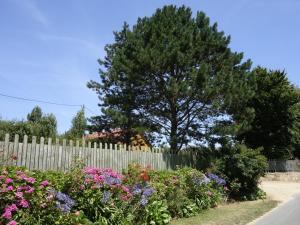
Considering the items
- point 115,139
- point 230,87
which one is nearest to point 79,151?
point 230,87

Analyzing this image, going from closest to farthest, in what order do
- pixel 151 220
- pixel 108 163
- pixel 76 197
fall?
pixel 76 197
pixel 151 220
pixel 108 163

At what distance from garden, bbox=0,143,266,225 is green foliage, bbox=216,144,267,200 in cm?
424

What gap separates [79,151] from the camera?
13.3 m

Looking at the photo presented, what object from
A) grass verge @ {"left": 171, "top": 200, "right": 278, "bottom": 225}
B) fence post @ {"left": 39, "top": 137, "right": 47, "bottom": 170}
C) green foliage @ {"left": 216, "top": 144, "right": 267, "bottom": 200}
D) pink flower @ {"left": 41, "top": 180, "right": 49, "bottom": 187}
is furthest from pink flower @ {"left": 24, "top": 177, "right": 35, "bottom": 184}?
green foliage @ {"left": 216, "top": 144, "right": 267, "bottom": 200}

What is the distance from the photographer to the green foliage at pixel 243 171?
19031mm

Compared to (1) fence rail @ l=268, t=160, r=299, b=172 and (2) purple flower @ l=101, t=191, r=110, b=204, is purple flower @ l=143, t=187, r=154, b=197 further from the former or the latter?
(1) fence rail @ l=268, t=160, r=299, b=172

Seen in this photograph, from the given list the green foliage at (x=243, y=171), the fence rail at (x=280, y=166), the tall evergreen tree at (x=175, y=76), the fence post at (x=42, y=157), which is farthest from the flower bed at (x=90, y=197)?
the fence rail at (x=280, y=166)

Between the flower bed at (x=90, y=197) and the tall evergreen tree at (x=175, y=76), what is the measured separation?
9684 mm

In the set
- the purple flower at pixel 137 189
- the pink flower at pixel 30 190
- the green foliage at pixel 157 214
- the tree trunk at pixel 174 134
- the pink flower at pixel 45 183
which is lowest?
the green foliage at pixel 157 214

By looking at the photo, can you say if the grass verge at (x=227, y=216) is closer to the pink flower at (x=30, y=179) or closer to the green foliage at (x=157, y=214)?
the green foliage at (x=157, y=214)

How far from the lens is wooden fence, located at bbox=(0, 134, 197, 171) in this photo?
10922 mm

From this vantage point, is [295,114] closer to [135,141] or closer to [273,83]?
[273,83]

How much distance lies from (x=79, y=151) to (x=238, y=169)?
8.99 meters

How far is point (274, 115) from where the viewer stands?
1524 inches
